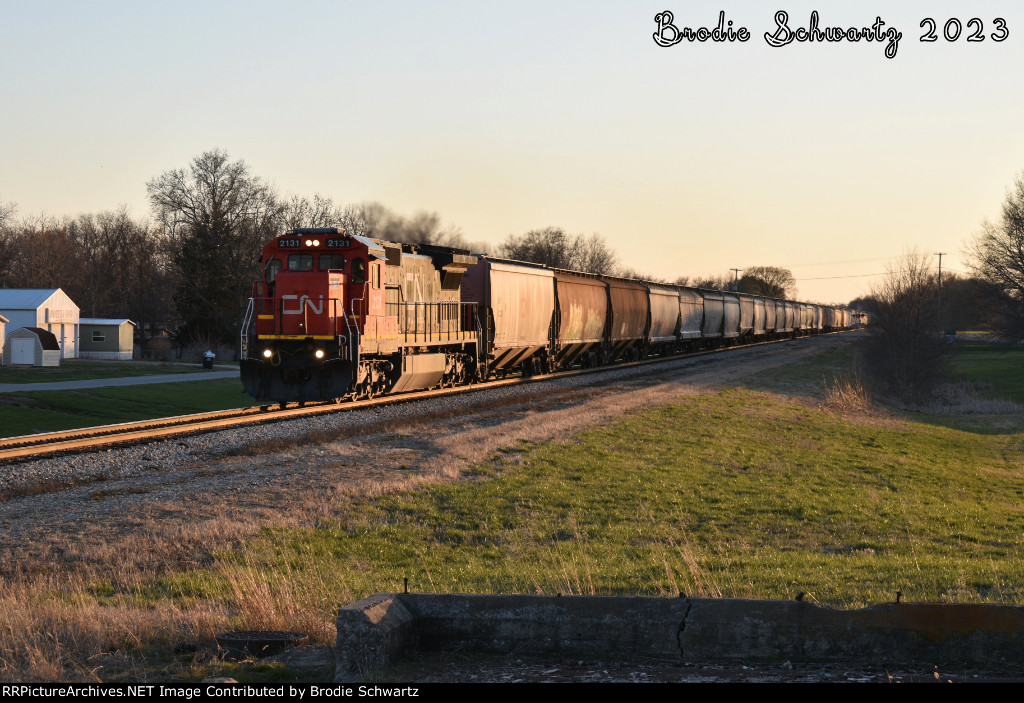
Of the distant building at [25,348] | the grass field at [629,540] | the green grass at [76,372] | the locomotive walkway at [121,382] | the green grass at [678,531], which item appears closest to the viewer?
the grass field at [629,540]

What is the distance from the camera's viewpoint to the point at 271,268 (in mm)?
24922

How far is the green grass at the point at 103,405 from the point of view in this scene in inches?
1101

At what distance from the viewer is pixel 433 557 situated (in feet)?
36.3

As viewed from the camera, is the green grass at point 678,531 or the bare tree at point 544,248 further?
the bare tree at point 544,248

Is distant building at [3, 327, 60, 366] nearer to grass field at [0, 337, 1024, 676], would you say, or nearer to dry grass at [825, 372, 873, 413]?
dry grass at [825, 372, 873, 413]

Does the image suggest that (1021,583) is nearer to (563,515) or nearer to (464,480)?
(563,515)

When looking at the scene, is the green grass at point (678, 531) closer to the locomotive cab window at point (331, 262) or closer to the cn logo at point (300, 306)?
the cn logo at point (300, 306)

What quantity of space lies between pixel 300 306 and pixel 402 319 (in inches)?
129

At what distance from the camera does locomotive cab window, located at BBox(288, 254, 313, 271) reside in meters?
24.6

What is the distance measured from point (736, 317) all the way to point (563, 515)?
59.5m

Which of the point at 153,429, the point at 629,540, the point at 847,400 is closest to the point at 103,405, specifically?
the point at 153,429

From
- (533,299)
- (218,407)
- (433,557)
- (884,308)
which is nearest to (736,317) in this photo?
(884,308)

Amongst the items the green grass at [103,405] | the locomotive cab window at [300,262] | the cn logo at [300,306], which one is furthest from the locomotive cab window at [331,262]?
the green grass at [103,405]

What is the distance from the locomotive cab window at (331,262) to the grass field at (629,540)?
779 centimetres
